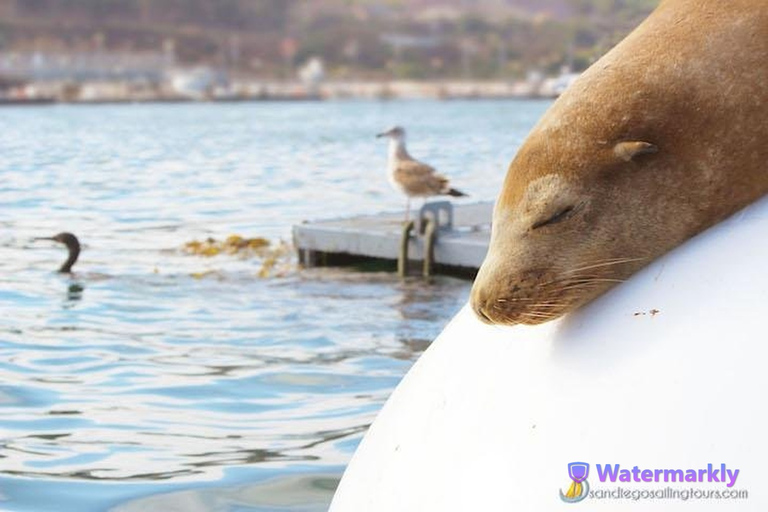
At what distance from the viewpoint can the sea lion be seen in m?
3.03

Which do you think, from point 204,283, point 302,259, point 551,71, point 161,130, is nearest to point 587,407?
point 204,283

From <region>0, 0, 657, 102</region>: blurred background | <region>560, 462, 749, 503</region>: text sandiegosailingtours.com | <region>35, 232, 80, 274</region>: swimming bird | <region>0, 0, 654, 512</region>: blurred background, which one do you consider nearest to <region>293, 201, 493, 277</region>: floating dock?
<region>0, 0, 654, 512</region>: blurred background

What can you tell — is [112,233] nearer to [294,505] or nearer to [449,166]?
[294,505]

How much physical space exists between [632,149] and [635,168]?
54 millimetres

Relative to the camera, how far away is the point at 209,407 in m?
7.70

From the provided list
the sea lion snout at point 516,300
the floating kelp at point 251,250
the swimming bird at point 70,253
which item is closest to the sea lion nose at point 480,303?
the sea lion snout at point 516,300

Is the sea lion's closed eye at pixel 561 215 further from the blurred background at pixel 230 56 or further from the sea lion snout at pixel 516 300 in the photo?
the blurred background at pixel 230 56

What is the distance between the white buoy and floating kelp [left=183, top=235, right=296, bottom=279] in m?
11.6

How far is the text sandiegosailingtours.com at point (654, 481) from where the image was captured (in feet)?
8.42

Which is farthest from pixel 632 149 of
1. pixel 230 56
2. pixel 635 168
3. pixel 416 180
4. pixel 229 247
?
pixel 230 56

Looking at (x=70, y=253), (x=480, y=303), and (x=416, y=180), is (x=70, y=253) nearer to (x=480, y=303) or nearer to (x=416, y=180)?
(x=416, y=180)

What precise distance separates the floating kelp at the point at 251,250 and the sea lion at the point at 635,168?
38.2ft

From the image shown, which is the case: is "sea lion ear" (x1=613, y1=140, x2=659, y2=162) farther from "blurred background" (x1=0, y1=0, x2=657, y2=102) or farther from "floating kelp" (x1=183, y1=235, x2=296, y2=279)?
"blurred background" (x1=0, y1=0, x2=657, y2=102)

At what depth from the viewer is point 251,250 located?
16.5m
